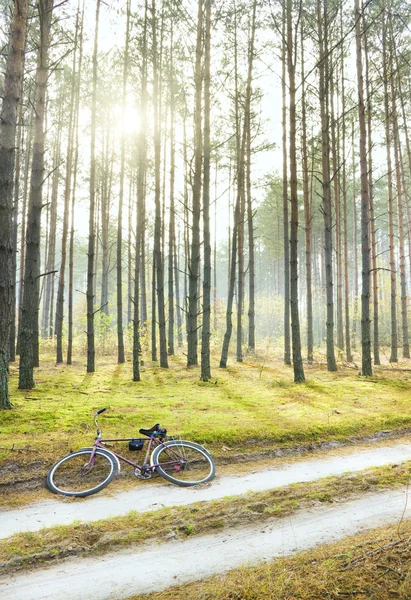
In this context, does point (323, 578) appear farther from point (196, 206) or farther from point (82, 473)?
point (196, 206)

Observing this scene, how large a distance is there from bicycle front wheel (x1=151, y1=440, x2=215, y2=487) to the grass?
74.1 inches

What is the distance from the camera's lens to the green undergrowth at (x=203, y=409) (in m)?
5.72

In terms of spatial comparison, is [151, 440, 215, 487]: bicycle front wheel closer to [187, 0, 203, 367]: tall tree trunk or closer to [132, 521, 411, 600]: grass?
[132, 521, 411, 600]: grass

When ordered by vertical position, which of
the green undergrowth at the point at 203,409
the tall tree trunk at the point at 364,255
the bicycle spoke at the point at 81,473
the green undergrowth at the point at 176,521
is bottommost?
the green undergrowth at the point at 176,521

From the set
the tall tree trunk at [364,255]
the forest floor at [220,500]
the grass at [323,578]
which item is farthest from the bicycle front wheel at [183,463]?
the tall tree trunk at [364,255]

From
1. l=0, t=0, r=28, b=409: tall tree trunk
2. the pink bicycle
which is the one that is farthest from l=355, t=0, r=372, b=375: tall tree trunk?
l=0, t=0, r=28, b=409: tall tree trunk

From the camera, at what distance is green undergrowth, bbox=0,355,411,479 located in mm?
5723

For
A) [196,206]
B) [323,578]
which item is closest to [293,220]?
[196,206]

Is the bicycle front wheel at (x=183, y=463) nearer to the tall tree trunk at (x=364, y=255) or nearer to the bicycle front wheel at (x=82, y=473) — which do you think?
the bicycle front wheel at (x=82, y=473)

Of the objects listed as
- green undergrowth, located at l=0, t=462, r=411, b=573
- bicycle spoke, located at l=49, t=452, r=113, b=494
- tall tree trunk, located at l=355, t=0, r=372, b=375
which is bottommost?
green undergrowth, located at l=0, t=462, r=411, b=573

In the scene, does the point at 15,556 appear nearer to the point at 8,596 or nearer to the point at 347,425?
the point at 8,596

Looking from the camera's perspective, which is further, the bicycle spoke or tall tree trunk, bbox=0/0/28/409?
tall tree trunk, bbox=0/0/28/409

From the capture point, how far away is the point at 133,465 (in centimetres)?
484

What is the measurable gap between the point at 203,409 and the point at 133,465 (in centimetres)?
268
